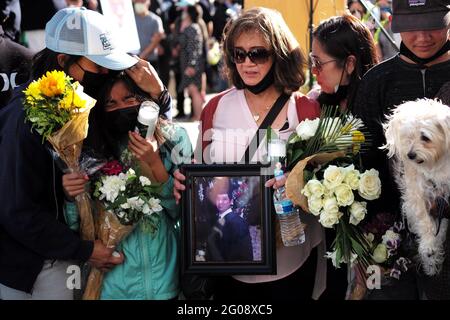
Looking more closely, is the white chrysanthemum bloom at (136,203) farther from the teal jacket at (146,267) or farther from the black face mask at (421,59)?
the black face mask at (421,59)

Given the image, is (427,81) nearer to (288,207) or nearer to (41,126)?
(288,207)

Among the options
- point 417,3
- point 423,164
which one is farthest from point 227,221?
point 417,3

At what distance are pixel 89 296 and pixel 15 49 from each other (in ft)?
6.03

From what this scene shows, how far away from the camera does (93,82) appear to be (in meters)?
4.04

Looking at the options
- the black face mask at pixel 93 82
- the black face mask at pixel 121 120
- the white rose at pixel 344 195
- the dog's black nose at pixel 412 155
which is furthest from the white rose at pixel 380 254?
the black face mask at pixel 93 82

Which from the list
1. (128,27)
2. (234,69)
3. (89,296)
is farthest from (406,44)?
(89,296)

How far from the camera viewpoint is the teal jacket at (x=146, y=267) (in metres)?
3.95

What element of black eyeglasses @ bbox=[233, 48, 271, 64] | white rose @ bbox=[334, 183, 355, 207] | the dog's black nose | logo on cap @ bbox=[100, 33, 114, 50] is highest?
logo on cap @ bbox=[100, 33, 114, 50]

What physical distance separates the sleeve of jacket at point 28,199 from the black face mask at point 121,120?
363 millimetres

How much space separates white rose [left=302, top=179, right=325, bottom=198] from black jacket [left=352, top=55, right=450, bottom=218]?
1.16 ft

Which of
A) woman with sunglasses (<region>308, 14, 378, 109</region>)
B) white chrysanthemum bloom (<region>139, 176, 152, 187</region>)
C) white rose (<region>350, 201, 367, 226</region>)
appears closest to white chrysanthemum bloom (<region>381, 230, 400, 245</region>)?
white rose (<region>350, 201, 367, 226</region>)

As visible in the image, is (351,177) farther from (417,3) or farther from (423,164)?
(417,3)

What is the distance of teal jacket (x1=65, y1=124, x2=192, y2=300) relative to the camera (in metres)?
3.95

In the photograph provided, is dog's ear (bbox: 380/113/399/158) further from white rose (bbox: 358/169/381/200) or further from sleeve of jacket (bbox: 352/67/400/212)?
sleeve of jacket (bbox: 352/67/400/212)
